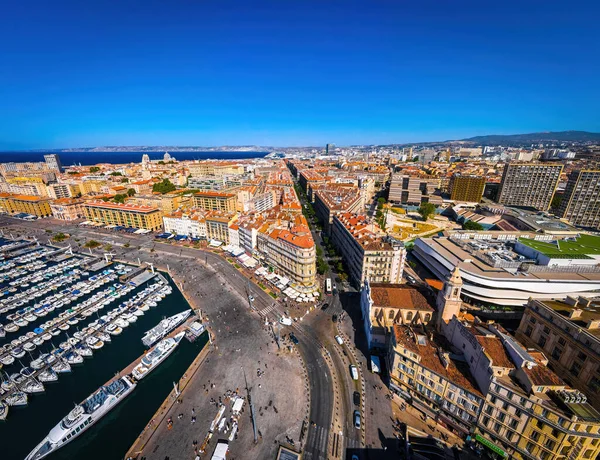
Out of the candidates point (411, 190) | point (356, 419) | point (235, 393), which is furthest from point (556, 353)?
point (411, 190)

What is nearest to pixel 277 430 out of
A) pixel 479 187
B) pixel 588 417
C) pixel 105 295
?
pixel 588 417

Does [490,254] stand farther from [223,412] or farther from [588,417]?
[223,412]

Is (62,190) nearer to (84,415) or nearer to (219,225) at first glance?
(219,225)

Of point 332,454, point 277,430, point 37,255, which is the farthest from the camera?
point 37,255

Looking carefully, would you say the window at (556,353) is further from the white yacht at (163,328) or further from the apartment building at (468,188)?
the apartment building at (468,188)

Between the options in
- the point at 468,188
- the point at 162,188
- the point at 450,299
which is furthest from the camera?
the point at 162,188

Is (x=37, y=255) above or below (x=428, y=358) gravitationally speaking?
below
